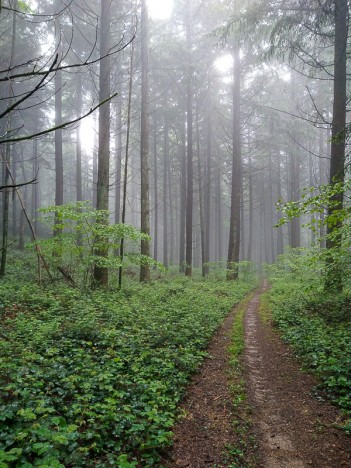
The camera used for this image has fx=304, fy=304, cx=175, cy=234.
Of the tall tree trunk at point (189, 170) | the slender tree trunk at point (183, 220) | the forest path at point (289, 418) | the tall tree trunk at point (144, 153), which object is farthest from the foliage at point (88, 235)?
the slender tree trunk at point (183, 220)

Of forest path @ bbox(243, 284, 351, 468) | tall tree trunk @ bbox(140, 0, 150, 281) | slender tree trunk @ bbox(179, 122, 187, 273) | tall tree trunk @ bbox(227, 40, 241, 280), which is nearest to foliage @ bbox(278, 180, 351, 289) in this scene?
forest path @ bbox(243, 284, 351, 468)

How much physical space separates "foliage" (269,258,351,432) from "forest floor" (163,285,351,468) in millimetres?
249

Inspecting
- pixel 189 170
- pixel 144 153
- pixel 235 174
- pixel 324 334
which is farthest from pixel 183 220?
pixel 324 334

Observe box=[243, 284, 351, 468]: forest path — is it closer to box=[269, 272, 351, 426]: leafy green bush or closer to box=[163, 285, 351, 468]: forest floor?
box=[163, 285, 351, 468]: forest floor

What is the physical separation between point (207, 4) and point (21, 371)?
21.2 metres

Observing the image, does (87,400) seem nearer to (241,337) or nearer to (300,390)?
(300,390)

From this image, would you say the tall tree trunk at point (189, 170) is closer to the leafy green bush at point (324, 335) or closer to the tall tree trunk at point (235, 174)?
the tall tree trunk at point (235, 174)

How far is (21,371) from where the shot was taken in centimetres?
419

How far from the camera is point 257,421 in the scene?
13.2ft

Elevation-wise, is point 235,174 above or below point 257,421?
above

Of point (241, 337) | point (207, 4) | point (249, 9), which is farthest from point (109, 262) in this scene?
point (207, 4)

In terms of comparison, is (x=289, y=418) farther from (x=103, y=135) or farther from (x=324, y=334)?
(x=103, y=135)

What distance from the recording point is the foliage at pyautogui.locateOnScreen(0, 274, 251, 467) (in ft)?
10.1

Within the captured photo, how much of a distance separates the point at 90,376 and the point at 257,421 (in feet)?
7.92
